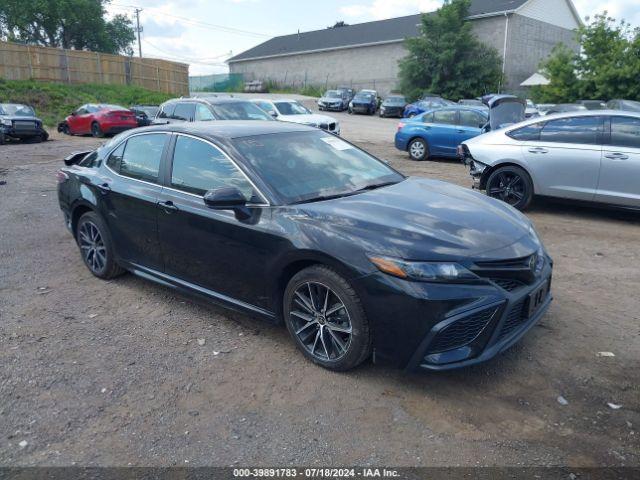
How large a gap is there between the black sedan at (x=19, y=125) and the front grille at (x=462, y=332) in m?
20.4

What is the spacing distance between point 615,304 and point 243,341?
3.23 metres

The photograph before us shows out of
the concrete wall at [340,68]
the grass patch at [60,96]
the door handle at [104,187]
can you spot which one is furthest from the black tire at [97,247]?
the concrete wall at [340,68]

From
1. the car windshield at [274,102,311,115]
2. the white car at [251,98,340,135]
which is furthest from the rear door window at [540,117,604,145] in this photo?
the car windshield at [274,102,311,115]

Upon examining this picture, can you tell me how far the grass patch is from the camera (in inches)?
1151

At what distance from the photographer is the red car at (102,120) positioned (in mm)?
21891

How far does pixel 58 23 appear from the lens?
51.7 m

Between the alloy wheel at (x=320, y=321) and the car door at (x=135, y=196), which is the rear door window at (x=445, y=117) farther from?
the alloy wheel at (x=320, y=321)

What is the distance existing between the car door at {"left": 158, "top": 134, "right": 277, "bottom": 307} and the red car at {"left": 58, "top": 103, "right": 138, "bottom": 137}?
18.9 meters

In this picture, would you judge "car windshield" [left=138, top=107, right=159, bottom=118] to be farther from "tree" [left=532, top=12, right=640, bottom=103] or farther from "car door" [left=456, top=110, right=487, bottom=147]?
"tree" [left=532, top=12, right=640, bottom=103]

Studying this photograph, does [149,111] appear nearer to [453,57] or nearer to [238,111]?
[238,111]

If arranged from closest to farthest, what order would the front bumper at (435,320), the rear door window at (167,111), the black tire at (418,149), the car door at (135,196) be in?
the front bumper at (435,320), the car door at (135,196), the rear door window at (167,111), the black tire at (418,149)

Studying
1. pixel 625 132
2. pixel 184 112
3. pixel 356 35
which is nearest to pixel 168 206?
pixel 625 132

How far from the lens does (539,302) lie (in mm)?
3766

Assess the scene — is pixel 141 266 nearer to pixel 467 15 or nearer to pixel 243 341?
pixel 243 341
